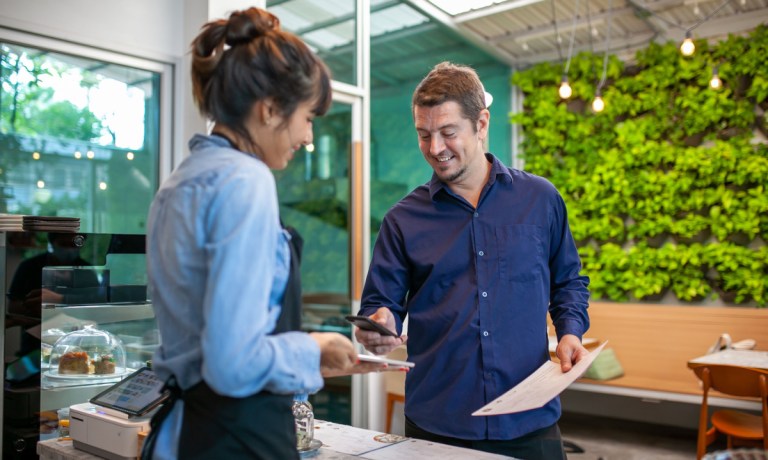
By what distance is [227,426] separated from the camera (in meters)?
1.10

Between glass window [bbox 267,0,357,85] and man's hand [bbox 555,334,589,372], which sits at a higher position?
glass window [bbox 267,0,357,85]

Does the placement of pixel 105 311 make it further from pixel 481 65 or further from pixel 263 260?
pixel 481 65

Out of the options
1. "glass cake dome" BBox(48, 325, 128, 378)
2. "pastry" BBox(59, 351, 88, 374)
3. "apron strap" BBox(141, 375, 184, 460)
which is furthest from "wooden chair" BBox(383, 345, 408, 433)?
"apron strap" BBox(141, 375, 184, 460)

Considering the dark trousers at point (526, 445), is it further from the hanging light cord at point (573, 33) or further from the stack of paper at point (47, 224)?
the hanging light cord at point (573, 33)

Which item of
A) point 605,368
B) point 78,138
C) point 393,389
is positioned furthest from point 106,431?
point 605,368

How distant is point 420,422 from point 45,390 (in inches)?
52.5

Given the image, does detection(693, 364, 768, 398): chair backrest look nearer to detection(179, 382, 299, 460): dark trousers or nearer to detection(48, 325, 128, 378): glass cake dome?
detection(48, 325, 128, 378): glass cake dome

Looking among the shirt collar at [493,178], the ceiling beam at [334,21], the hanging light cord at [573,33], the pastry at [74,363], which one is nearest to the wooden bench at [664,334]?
the hanging light cord at [573,33]

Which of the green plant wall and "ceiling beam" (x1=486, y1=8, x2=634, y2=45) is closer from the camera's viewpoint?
the green plant wall

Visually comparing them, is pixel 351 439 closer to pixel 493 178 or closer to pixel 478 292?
pixel 478 292

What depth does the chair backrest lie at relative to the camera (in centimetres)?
390

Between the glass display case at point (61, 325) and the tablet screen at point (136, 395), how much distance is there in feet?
1.14

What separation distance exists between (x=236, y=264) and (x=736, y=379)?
12.8 feet

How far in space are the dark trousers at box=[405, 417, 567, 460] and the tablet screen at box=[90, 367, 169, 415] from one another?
Result: 82 cm
